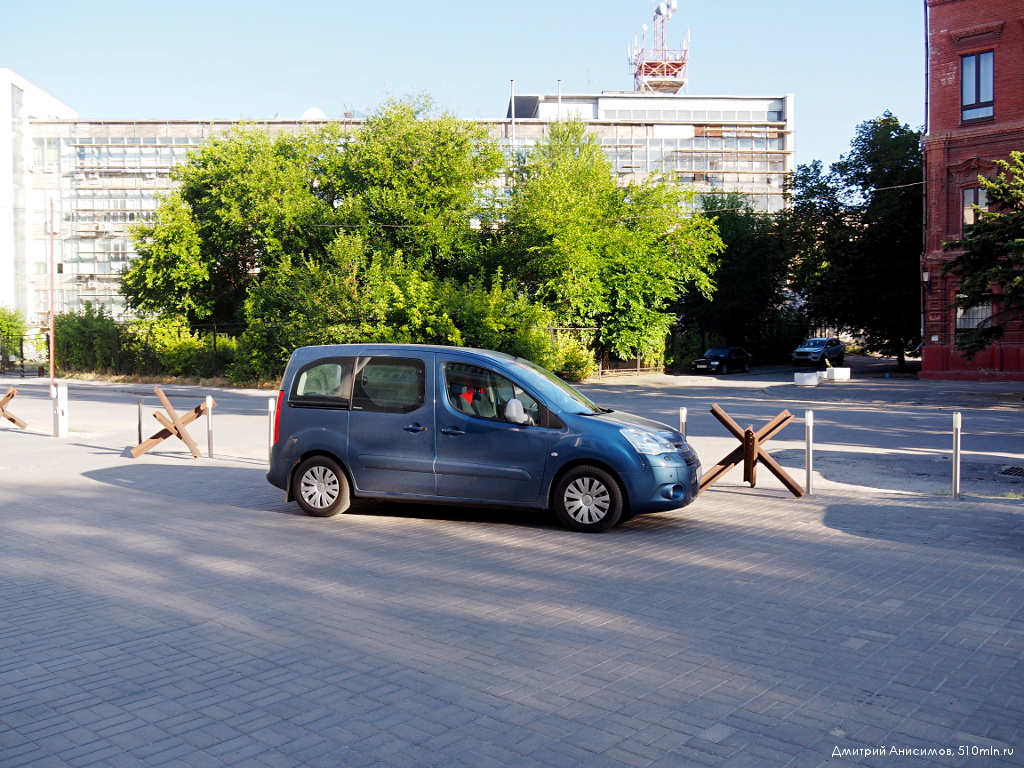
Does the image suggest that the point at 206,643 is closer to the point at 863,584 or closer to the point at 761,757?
the point at 761,757

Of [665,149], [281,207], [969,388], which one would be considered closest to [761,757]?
[969,388]

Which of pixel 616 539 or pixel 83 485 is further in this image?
pixel 83 485

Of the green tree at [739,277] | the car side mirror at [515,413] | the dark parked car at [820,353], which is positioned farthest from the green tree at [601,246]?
the car side mirror at [515,413]

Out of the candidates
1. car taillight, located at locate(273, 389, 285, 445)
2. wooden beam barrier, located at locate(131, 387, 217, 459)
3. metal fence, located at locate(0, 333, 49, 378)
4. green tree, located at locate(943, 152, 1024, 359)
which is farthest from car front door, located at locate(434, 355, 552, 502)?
metal fence, located at locate(0, 333, 49, 378)

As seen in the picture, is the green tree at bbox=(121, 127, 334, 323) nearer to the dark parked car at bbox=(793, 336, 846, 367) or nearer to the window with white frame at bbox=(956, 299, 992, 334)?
the window with white frame at bbox=(956, 299, 992, 334)

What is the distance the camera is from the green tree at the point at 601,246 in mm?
39875

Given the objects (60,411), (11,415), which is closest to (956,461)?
(60,411)

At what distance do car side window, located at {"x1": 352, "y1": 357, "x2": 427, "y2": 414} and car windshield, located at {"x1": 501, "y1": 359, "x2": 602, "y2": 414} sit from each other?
1.07m

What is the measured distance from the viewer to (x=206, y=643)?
546 centimetres

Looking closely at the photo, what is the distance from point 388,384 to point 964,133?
35.6m

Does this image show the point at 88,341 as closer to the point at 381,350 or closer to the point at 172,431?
the point at 172,431

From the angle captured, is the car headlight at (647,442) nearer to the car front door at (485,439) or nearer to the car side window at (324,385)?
the car front door at (485,439)

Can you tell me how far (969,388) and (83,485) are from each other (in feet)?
101

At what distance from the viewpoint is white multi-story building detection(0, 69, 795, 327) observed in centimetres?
8244
